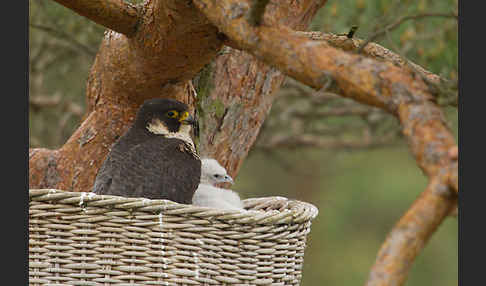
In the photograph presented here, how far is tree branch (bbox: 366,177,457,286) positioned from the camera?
1816 millimetres

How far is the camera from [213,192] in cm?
356

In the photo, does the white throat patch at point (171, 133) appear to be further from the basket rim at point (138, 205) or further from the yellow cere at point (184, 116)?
the basket rim at point (138, 205)

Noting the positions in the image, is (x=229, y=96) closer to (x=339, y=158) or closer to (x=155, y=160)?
(x=155, y=160)

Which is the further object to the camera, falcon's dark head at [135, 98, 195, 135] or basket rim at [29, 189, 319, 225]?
falcon's dark head at [135, 98, 195, 135]

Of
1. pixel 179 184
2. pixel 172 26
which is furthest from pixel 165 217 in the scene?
pixel 172 26

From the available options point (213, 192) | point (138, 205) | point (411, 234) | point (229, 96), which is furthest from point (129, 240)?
point (229, 96)

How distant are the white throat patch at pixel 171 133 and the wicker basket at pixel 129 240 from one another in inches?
28.3

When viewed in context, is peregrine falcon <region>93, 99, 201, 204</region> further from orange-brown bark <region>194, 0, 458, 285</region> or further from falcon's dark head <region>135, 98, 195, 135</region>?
orange-brown bark <region>194, 0, 458, 285</region>

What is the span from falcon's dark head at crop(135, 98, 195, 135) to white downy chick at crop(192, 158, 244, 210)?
0.27 metres

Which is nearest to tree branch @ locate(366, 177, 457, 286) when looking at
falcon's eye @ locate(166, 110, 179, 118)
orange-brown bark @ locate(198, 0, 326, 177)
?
falcon's eye @ locate(166, 110, 179, 118)

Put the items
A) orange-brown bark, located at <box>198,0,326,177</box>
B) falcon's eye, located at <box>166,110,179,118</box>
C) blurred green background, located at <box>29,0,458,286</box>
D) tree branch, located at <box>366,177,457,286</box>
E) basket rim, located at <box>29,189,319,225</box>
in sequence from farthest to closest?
blurred green background, located at <box>29,0,458,286</box> < orange-brown bark, located at <box>198,0,326,177</box> < falcon's eye, located at <box>166,110,179,118</box> < basket rim, located at <box>29,189,319,225</box> < tree branch, located at <box>366,177,457,286</box>

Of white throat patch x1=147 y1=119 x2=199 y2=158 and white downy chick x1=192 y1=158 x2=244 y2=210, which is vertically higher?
white throat patch x1=147 y1=119 x2=199 y2=158

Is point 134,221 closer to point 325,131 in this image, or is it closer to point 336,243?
point 325,131

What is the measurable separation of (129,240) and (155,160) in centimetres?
62
